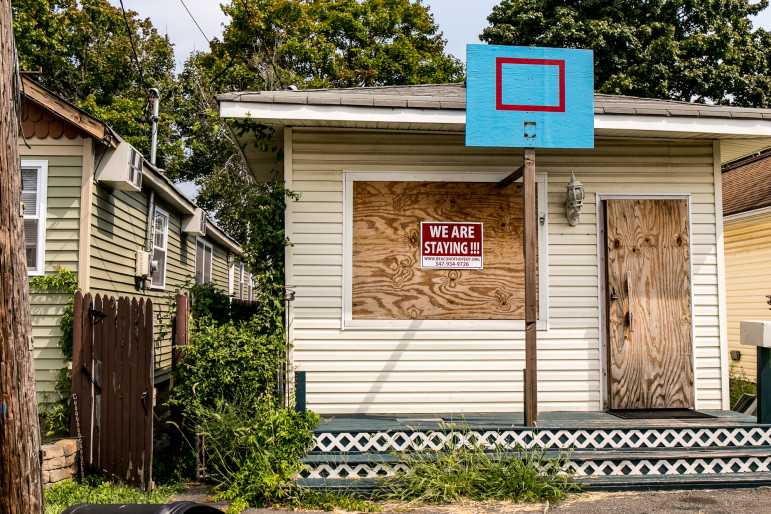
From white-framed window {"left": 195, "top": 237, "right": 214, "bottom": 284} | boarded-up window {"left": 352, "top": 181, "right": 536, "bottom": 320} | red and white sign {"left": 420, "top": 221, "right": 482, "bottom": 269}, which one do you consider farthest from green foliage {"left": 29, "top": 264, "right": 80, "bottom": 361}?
white-framed window {"left": 195, "top": 237, "right": 214, "bottom": 284}

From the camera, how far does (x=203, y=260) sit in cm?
1574

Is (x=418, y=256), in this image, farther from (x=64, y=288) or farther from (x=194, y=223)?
(x=194, y=223)

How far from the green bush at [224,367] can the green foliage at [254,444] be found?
0.39ft

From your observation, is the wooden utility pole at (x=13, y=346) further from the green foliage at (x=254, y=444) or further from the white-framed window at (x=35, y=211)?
the white-framed window at (x=35, y=211)

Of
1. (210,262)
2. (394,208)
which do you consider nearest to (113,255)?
(394,208)

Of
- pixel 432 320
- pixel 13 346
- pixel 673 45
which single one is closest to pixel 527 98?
pixel 432 320

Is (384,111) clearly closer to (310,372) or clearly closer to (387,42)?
(310,372)

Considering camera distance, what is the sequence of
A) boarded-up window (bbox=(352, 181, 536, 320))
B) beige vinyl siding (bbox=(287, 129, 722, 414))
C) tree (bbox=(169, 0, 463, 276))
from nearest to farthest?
beige vinyl siding (bbox=(287, 129, 722, 414)), boarded-up window (bbox=(352, 181, 536, 320)), tree (bbox=(169, 0, 463, 276))

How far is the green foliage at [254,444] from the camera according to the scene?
17.3 ft

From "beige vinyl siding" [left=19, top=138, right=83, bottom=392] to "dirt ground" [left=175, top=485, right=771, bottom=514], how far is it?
3.24 m

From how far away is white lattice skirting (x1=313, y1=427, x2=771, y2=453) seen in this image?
221 inches

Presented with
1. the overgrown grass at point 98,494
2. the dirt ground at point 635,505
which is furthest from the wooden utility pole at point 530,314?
the overgrown grass at point 98,494

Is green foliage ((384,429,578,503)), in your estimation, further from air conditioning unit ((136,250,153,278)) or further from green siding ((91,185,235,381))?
air conditioning unit ((136,250,153,278))

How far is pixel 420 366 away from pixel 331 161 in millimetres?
2380
